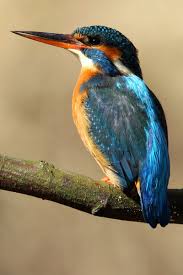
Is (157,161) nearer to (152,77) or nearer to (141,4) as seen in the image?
(152,77)

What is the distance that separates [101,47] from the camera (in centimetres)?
379

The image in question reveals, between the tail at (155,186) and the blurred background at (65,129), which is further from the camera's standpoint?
the blurred background at (65,129)

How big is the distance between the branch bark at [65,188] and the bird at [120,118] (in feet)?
0.27

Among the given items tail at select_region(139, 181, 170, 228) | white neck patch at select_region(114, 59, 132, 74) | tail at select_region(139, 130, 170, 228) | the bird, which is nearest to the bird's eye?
the bird

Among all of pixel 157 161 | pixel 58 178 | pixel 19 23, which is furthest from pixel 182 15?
pixel 58 178

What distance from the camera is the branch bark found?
288 centimetres

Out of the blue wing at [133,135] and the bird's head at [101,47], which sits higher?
the bird's head at [101,47]

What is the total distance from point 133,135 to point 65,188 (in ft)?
1.72

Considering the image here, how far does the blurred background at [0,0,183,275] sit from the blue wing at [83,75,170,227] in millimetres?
1866

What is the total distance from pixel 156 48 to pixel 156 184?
9.93ft

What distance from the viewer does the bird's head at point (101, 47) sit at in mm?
3730

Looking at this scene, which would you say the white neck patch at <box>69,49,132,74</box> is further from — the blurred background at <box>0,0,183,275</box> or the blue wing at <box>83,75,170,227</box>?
the blurred background at <box>0,0,183,275</box>

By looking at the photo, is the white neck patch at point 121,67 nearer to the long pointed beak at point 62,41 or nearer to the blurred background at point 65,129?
the long pointed beak at point 62,41

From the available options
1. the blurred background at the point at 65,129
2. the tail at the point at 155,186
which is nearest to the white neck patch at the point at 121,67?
the tail at the point at 155,186
